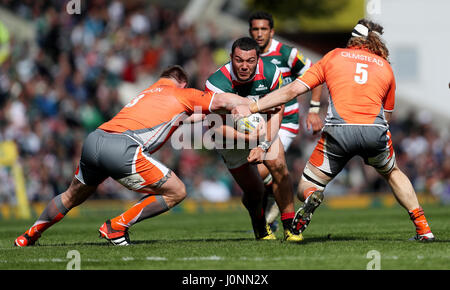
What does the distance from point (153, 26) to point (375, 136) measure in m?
20.4

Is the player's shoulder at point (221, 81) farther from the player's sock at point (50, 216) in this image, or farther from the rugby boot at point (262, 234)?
the player's sock at point (50, 216)

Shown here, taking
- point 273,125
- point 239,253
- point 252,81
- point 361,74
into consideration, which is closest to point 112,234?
point 239,253

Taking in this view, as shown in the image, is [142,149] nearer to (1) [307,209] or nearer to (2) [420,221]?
(1) [307,209]

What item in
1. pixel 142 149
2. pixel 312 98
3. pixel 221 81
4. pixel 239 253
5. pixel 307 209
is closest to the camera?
pixel 239 253

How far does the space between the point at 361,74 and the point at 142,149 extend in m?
2.54

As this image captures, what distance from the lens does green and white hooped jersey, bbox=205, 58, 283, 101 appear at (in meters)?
9.66

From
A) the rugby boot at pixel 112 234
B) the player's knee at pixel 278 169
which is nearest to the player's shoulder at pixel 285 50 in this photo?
the player's knee at pixel 278 169

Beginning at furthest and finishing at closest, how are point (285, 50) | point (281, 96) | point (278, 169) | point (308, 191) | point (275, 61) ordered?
point (285, 50) < point (275, 61) < point (278, 169) < point (281, 96) < point (308, 191)

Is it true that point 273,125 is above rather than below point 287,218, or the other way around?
above

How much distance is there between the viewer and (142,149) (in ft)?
29.1

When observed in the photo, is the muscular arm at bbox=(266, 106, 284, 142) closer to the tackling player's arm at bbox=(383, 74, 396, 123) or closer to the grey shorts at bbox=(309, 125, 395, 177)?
the grey shorts at bbox=(309, 125, 395, 177)

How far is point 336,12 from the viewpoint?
47219 millimetres

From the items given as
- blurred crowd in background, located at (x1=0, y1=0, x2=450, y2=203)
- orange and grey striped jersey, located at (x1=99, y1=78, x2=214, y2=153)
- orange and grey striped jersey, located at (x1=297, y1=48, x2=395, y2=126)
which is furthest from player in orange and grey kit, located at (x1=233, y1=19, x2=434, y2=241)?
blurred crowd in background, located at (x1=0, y1=0, x2=450, y2=203)

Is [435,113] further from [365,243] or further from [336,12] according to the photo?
[365,243]
